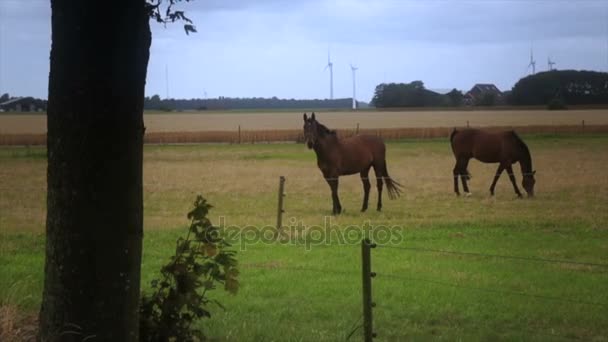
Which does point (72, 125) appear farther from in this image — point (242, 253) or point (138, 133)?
point (242, 253)

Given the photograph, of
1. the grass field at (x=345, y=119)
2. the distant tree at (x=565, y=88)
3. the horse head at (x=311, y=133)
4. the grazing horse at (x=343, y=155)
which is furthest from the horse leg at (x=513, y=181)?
the horse head at (x=311, y=133)

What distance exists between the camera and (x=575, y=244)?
425 inches

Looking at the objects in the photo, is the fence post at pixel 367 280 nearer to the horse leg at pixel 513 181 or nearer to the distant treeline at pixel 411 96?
the horse leg at pixel 513 181

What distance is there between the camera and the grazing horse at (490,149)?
18.8m

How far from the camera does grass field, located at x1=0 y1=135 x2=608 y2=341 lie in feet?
20.4

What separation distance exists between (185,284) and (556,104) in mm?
12671

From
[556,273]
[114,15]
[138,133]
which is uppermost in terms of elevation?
[114,15]

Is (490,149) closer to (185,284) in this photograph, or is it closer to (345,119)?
(345,119)

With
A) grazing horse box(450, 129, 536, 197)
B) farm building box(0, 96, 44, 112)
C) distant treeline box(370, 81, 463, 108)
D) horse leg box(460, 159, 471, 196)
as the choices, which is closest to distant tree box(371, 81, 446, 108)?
distant treeline box(370, 81, 463, 108)

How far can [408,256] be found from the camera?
31.7 feet

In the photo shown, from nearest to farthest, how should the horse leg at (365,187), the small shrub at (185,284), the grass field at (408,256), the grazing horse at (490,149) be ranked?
the small shrub at (185,284) < the grass field at (408,256) < the horse leg at (365,187) < the grazing horse at (490,149)

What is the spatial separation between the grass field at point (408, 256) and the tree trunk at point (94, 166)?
1.83 metres

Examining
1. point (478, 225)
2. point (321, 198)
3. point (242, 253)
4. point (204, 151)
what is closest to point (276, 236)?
point (242, 253)

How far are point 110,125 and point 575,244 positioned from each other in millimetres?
8741
